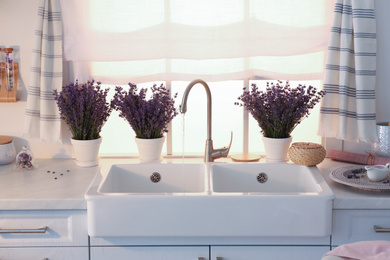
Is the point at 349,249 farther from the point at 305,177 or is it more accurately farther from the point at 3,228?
the point at 3,228

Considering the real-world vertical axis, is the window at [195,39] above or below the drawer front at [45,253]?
above

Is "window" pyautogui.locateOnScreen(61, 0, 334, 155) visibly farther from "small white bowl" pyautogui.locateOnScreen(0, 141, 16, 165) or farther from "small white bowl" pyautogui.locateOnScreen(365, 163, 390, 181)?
"small white bowl" pyautogui.locateOnScreen(365, 163, 390, 181)

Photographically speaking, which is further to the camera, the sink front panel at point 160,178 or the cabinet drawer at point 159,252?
the sink front panel at point 160,178

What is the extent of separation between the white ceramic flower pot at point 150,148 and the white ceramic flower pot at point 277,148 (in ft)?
1.66

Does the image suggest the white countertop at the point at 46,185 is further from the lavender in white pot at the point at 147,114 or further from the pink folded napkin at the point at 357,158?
the pink folded napkin at the point at 357,158

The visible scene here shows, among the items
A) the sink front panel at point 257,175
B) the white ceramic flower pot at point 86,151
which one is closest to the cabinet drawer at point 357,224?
→ the sink front panel at point 257,175

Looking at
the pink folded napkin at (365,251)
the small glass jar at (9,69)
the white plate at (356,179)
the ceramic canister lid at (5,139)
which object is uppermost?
the small glass jar at (9,69)

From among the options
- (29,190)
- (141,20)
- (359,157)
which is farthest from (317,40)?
(29,190)

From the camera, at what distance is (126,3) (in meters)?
2.88

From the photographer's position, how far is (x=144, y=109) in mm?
2783

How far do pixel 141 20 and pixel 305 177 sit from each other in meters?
1.07

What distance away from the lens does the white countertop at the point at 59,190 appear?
2.37 metres

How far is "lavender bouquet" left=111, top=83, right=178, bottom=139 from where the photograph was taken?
2789mm

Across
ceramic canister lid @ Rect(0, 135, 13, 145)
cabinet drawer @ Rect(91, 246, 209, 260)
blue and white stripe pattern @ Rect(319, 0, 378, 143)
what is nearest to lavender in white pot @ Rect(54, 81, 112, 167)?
ceramic canister lid @ Rect(0, 135, 13, 145)
